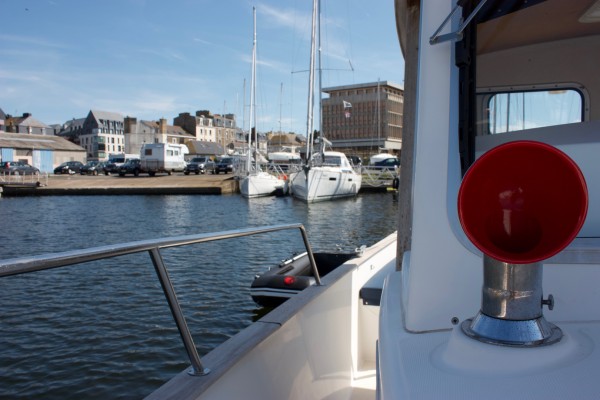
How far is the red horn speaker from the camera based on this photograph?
1325 mm

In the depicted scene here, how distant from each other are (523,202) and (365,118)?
304ft

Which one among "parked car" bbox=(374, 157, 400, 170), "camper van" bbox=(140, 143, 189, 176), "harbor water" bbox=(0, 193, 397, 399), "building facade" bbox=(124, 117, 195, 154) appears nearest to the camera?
"harbor water" bbox=(0, 193, 397, 399)

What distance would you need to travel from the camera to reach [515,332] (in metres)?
1.42

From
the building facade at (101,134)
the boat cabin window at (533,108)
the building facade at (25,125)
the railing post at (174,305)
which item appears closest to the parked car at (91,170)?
the building facade at (25,125)

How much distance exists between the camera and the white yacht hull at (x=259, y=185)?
124ft

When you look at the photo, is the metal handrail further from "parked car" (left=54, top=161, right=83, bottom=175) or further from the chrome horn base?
"parked car" (left=54, top=161, right=83, bottom=175)

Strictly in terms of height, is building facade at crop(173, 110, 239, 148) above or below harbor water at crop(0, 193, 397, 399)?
above

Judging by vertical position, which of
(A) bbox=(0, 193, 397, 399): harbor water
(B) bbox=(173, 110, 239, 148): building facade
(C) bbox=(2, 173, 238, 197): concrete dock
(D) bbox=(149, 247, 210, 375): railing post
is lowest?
(A) bbox=(0, 193, 397, 399): harbor water

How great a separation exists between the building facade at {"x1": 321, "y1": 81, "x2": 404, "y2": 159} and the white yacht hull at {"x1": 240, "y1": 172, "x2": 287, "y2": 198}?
88.4 feet

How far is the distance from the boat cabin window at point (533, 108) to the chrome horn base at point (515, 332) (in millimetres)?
1926

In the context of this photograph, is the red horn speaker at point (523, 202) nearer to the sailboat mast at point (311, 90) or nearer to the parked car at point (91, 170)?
the sailboat mast at point (311, 90)

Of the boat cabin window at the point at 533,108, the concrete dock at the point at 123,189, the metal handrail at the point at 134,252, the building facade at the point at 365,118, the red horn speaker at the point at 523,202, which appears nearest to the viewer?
the red horn speaker at the point at 523,202

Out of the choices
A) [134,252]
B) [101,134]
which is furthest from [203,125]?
[134,252]

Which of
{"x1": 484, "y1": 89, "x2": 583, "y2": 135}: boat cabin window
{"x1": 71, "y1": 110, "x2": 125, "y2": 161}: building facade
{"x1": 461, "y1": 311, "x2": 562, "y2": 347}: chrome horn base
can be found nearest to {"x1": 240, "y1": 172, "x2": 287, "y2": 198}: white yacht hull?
{"x1": 484, "y1": 89, "x2": 583, "y2": 135}: boat cabin window
